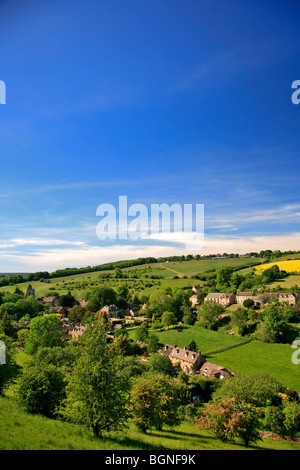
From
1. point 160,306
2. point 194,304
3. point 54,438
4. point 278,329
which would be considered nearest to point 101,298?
point 160,306

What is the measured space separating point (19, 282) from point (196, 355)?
406 feet

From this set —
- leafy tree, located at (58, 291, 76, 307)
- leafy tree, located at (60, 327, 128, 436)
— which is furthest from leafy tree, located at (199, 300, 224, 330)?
leafy tree, located at (58, 291, 76, 307)

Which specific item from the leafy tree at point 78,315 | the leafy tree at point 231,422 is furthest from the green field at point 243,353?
the leafy tree at point 231,422

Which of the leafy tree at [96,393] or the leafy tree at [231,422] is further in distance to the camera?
the leafy tree at [231,422]

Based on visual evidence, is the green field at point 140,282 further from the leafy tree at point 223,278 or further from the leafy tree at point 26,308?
the leafy tree at point 26,308

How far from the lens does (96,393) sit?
52.3 ft

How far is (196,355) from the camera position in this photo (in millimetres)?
45781

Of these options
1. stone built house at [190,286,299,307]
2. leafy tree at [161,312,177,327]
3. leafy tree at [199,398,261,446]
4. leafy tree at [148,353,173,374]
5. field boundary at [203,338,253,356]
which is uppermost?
leafy tree at [199,398,261,446]

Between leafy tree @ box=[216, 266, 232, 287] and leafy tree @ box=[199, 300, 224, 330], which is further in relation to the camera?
leafy tree @ box=[216, 266, 232, 287]

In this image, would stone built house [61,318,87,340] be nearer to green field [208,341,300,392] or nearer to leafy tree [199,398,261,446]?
green field [208,341,300,392]

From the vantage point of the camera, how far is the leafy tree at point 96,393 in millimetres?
15695

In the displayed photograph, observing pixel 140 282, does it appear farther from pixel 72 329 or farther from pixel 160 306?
pixel 72 329

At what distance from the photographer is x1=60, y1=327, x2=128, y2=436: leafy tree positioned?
15.7 metres

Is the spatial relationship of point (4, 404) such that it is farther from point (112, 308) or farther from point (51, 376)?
point (112, 308)
